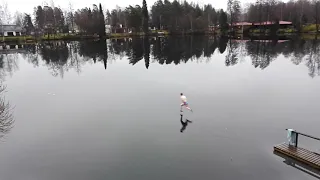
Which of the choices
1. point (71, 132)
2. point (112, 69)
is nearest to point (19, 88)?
point (112, 69)

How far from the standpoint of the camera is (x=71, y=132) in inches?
760

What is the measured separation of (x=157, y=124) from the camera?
20172mm

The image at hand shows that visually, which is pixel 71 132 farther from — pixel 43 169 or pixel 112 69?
pixel 112 69

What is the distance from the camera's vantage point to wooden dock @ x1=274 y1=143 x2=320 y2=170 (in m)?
13.8

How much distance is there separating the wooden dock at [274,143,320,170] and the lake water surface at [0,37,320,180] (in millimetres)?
670

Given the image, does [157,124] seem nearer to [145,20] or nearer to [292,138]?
[292,138]

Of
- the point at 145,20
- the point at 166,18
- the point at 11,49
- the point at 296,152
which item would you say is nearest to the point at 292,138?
the point at 296,152

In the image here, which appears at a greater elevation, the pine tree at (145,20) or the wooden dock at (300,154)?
the pine tree at (145,20)

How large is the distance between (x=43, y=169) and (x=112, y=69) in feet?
110

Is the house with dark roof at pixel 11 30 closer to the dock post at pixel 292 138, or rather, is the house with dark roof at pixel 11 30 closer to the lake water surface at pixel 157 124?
the lake water surface at pixel 157 124

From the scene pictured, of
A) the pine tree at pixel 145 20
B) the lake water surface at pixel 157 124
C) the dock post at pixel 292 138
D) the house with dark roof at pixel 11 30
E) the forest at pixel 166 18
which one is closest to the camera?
the lake water surface at pixel 157 124

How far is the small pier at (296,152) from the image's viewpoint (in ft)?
45.4

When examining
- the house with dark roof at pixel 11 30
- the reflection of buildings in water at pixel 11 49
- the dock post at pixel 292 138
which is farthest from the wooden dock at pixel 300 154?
the house with dark roof at pixel 11 30

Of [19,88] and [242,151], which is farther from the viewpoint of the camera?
[19,88]
